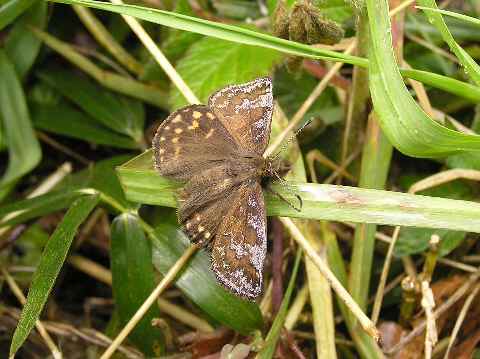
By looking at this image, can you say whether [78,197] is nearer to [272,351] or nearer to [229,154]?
[229,154]

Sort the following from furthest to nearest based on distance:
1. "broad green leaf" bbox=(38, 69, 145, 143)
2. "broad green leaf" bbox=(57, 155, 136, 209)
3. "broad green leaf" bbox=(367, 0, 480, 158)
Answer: "broad green leaf" bbox=(38, 69, 145, 143) < "broad green leaf" bbox=(57, 155, 136, 209) < "broad green leaf" bbox=(367, 0, 480, 158)

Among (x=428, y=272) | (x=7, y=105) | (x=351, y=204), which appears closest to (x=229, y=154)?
(x=351, y=204)

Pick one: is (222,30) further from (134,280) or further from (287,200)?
(134,280)

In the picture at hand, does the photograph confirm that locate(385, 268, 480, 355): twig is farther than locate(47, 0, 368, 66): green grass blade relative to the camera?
Yes

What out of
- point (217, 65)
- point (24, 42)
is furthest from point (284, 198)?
point (24, 42)

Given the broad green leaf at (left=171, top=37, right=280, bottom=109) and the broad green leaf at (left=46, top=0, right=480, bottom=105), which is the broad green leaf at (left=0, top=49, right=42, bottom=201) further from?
the broad green leaf at (left=46, top=0, right=480, bottom=105)

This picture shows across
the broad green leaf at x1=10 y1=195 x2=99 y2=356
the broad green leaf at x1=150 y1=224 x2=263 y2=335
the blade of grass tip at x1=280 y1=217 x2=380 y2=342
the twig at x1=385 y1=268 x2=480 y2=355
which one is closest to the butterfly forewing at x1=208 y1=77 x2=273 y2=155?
the blade of grass tip at x1=280 y1=217 x2=380 y2=342
